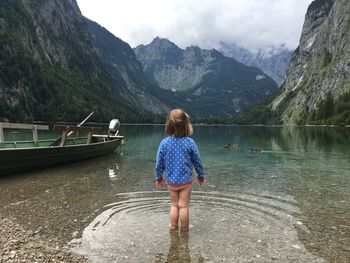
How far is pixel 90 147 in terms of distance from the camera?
113ft

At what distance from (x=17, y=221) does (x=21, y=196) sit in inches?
183

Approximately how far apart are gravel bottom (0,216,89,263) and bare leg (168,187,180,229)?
3.08m

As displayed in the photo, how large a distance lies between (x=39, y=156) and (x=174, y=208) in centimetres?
1752

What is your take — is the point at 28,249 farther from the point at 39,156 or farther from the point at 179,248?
the point at 39,156

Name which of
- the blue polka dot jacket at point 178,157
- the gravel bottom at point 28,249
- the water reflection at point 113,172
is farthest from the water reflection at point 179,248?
the water reflection at point 113,172

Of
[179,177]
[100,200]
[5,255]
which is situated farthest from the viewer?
[100,200]

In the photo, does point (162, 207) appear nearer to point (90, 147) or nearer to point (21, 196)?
point (21, 196)

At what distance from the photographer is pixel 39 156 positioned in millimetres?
26281

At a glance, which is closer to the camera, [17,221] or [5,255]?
[5,255]

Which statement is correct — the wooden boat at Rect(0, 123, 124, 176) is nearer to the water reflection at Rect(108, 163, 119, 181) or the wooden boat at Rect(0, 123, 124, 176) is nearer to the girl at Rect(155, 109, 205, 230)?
the water reflection at Rect(108, 163, 119, 181)

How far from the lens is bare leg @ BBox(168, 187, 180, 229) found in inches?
442

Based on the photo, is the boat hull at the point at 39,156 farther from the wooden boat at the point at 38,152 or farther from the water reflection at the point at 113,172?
the water reflection at the point at 113,172

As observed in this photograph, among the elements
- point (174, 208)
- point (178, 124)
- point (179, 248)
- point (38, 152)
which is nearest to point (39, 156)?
point (38, 152)

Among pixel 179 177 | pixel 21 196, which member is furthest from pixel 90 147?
pixel 179 177
